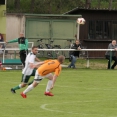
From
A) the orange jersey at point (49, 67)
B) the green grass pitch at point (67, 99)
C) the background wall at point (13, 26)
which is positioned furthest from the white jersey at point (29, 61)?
the background wall at point (13, 26)

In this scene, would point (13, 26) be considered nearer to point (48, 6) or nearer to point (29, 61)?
point (48, 6)

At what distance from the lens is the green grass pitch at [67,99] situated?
1436cm

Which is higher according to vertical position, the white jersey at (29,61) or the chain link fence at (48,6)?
the chain link fence at (48,6)

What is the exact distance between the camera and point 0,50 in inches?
1212

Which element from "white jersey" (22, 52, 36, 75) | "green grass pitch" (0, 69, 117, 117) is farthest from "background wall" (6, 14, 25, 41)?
"white jersey" (22, 52, 36, 75)

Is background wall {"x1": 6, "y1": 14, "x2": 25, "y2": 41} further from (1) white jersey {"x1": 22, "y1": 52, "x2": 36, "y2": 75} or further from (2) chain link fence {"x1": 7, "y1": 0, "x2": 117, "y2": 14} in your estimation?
(1) white jersey {"x1": 22, "y1": 52, "x2": 36, "y2": 75}

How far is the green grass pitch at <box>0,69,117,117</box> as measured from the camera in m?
14.4

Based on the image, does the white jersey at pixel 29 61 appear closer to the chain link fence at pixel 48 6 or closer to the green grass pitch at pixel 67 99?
the green grass pitch at pixel 67 99

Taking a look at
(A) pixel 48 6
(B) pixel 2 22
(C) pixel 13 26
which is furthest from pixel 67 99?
(A) pixel 48 6

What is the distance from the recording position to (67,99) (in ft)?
57.6

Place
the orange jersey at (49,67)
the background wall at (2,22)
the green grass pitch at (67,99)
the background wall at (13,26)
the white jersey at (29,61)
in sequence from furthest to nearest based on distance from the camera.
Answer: the background wall at (13,26), the background wall at (2,22), the white jersey at (29,61), the orange jersey at (49,67), the green grass pitch at (67,99)

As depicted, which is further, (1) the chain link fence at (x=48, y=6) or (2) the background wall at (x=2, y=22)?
(1) the chain link fence at (x=48, y=6)

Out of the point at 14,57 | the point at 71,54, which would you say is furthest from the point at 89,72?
the point at 14,57

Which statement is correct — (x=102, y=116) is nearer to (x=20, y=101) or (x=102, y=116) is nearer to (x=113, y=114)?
(x=113, y=114)
